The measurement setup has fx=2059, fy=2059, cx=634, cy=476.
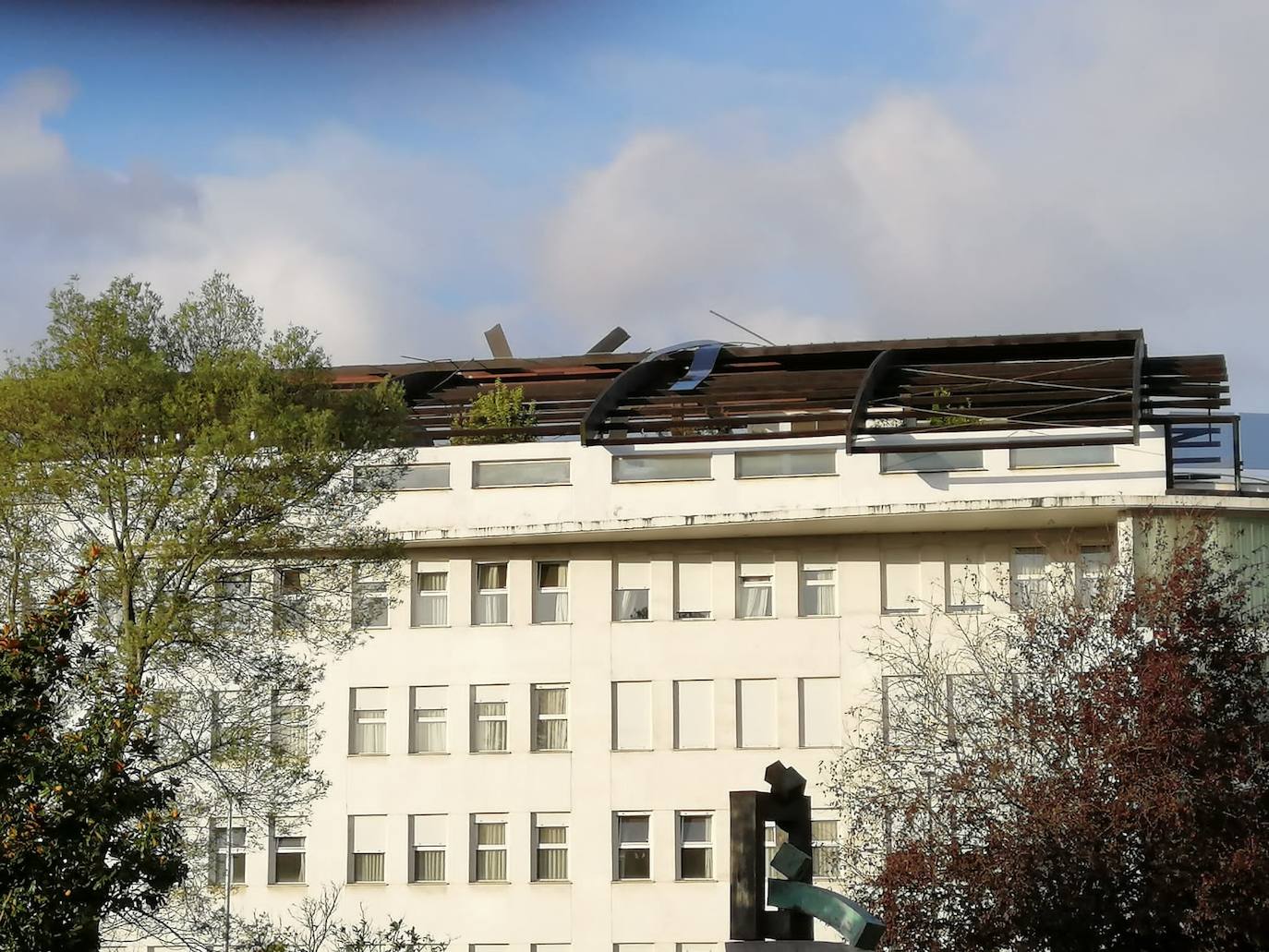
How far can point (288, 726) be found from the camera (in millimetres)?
33062

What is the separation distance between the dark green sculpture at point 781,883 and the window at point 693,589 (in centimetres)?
3205

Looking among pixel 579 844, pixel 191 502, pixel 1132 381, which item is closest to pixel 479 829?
pixel 579 844

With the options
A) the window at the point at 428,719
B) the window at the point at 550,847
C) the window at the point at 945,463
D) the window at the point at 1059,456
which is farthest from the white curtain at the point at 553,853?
the window at the point at 1059,456

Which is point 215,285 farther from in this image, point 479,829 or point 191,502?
point 479,829

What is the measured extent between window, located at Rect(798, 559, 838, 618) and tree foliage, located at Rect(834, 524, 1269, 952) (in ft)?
47.2

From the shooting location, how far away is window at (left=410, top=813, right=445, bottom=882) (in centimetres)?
4672

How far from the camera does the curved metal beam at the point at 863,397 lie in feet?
144

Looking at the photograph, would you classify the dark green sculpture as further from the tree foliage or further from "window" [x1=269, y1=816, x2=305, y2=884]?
"window" [x1=269, y1=816, x2=305, y2=884]

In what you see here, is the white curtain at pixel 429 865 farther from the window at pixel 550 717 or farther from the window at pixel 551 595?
the window at pixel 551 595

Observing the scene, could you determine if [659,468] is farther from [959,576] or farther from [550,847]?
[550,847]

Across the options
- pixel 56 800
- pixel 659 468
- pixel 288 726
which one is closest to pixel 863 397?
pixel 659 468

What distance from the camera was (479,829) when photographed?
Result: 46.8 m

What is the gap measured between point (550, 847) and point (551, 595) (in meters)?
5.74

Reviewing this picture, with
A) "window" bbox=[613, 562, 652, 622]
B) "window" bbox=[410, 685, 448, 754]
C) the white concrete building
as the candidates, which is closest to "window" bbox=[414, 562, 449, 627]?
the white concrete building
